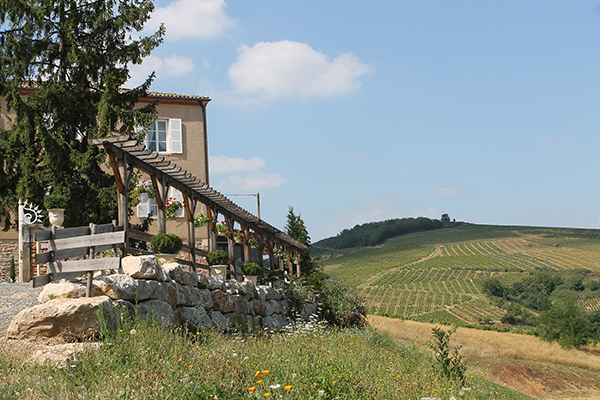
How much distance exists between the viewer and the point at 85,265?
5.95 m

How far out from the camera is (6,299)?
649cm

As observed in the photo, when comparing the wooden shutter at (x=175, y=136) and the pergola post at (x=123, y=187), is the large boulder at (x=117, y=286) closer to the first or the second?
the pergola post at (x=123, y=187)

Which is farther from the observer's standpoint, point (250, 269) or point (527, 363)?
point (527, 363)

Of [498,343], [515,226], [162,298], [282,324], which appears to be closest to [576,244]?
[515,226]

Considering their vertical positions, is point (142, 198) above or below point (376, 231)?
below

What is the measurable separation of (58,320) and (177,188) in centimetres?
567

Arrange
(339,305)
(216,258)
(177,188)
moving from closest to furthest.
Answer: (177,188)
(216,258)
(339,305)

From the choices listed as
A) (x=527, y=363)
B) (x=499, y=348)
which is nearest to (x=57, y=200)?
(x=527, y=363)

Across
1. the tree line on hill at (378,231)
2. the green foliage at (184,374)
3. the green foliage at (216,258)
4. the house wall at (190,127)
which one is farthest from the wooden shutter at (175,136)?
the tree line on hill at (378,231)

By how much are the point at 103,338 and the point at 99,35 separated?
12391mm

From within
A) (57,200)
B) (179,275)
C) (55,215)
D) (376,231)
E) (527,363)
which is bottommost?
(527,363)

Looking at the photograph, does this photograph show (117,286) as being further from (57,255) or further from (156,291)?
(57,255)

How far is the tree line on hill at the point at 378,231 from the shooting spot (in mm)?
103625

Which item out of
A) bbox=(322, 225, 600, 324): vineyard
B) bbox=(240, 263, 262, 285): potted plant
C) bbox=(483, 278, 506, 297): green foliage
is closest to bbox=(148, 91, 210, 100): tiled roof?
bbox=(240, 263, 262, 285): potted plant
